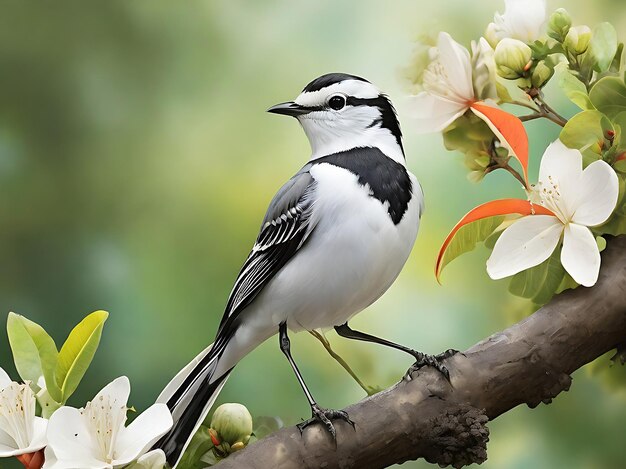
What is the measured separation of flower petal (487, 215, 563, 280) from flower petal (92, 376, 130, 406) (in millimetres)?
265

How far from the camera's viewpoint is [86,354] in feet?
1.95

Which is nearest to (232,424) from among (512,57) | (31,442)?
(31,442)

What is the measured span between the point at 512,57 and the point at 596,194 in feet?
0.43

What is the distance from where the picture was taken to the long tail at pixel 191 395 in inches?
27.0

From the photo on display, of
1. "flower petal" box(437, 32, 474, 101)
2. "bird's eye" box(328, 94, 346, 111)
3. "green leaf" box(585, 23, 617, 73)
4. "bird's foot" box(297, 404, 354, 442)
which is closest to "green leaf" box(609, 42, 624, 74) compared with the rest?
"green leaf" box(585, 23, 617, 73)

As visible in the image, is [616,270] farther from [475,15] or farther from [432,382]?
[475,15]

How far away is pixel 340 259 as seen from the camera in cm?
70

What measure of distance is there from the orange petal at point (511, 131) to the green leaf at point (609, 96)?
2.4 inches

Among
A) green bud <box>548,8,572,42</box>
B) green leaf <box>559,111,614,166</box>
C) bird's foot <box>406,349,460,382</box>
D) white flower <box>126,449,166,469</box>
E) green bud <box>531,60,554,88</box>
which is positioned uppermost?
green bud <box>548,8,572,42</box>

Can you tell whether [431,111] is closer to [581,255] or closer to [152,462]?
[581,255]

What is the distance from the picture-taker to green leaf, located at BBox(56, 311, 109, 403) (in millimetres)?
592

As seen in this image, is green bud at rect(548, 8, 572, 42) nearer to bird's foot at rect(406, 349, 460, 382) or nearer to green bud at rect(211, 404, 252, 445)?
bird's foot at rect(406, 349, 460, 382)

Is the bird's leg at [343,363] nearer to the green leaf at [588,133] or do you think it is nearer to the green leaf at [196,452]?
the green leaf at [196,452]

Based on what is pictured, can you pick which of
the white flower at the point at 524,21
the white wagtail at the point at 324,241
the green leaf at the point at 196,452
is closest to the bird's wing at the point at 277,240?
the white wagtail at the point at 324,241
